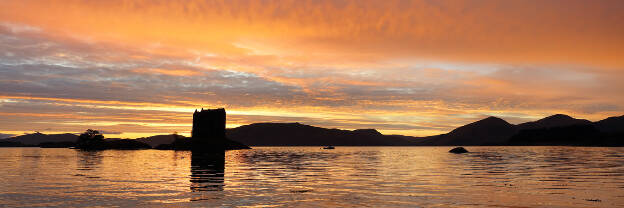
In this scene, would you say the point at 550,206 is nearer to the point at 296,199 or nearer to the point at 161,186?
the point at 296,199

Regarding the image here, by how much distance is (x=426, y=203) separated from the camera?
90.9 feet

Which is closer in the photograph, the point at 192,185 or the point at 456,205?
the point at 456,205

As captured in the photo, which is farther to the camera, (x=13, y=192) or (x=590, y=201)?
(x=13, y=192)

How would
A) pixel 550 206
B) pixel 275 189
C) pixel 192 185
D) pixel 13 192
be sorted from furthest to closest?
pixel 192 185 < pixel 275 189 < pixel 13 192 < pixel 550 206

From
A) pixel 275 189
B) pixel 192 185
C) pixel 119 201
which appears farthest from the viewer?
pixel 192 185

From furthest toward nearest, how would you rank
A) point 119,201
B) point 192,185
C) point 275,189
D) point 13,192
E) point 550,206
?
point 192,185 < point 275,189 < point 13,192 < point 119,201 < point 550,206

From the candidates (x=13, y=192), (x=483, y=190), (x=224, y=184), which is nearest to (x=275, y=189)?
(x=224, y=184)

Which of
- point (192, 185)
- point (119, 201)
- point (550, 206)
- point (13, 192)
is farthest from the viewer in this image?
point (192, 185)

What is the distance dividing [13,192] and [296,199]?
20.3 m

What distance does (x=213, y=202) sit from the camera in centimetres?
2831

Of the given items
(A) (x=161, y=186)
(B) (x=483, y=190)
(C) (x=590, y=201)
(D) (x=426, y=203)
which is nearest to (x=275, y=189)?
(A) (x=161, y=186)

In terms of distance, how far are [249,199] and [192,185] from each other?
1158 centimetres

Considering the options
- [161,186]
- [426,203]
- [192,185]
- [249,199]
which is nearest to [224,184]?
[192,185]

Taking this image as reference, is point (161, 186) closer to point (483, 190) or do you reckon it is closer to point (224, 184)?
point (224, 184)
